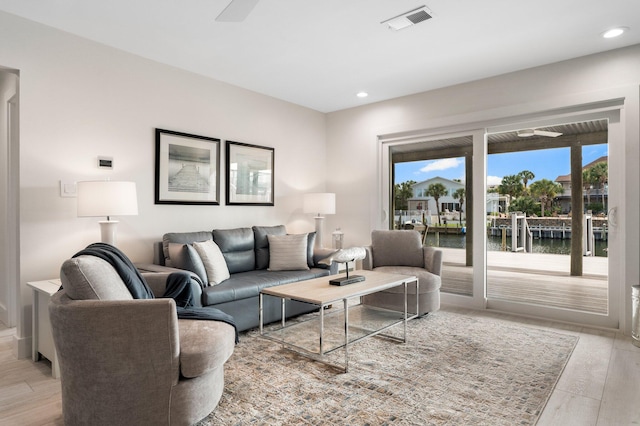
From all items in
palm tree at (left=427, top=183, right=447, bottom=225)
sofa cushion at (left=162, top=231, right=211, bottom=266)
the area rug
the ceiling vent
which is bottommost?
the area rug

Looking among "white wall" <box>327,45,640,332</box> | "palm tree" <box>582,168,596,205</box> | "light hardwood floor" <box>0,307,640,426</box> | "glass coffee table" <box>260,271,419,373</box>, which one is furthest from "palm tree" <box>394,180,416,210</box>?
"light hardwood floor" <box>0,307,640,426</box>

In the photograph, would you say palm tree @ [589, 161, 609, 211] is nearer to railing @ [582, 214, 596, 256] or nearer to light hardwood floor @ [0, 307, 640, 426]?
railing @ [582, 214, 596, 256]

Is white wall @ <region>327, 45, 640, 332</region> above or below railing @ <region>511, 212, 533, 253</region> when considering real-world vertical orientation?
above

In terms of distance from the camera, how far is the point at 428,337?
10.7 ft

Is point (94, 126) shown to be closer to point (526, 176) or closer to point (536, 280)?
point (526, 176)

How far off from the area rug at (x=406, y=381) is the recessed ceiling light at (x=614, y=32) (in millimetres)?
2591

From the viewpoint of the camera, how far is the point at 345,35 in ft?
10.5

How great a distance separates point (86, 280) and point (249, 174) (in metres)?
2.96

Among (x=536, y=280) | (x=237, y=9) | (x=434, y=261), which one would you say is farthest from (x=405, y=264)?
(x=237, y=9)

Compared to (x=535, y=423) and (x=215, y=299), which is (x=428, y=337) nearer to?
(x=535, y=423)

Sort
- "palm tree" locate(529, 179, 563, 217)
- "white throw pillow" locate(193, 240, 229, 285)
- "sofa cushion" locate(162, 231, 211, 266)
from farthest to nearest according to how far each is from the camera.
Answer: "palm tree" locate(529, 179, 563, 217) < "sofa cushion" locate(162, 231, 211, 266) < "white throw pillow" locate(193, 240, 229, 285)

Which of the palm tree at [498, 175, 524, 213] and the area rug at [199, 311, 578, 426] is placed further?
the palm tree at [498, 175, 524, 213]

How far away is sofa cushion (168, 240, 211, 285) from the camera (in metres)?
3.14

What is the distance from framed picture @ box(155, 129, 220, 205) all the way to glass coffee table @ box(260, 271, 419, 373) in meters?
1.48
